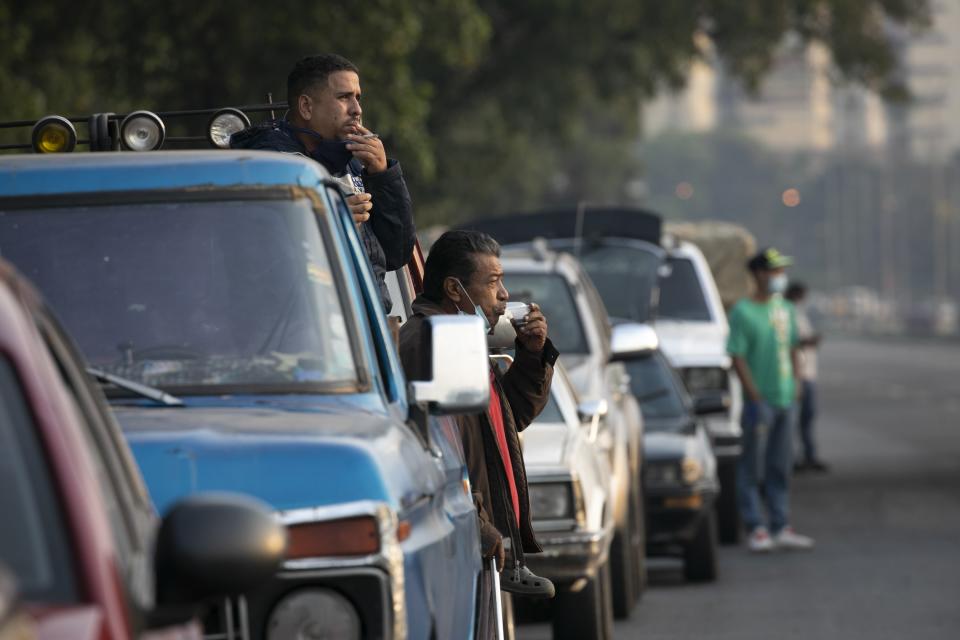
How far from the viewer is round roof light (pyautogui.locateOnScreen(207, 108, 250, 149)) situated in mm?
7465

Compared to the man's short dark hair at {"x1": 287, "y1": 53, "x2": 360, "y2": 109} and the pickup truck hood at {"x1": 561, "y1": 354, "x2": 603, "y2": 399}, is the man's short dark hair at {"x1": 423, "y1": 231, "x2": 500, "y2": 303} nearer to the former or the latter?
the man's short dark hair at {"x1": 287, "y1": 53, "x2": 360, "y2": 109}

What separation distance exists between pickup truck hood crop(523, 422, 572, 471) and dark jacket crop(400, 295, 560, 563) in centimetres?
243

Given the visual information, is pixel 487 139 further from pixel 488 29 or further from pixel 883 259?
pixel 883 259

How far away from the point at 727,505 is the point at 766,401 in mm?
1548

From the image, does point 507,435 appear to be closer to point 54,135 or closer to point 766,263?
point 54,135

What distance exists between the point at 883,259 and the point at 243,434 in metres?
155

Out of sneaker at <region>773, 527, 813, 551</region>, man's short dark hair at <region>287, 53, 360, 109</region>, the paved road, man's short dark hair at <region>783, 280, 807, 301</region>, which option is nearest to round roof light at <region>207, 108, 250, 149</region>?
man's short dark hair at <region>287, 53, 360, 109</region>

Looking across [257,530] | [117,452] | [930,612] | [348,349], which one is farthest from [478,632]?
[930,612]

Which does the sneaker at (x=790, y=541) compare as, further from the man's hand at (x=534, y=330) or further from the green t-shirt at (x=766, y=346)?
the man's hand at (x=534, y=330)

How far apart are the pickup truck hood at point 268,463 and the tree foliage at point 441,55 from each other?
60.4ft

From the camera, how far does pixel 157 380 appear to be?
211 inches

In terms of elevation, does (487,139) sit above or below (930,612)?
above

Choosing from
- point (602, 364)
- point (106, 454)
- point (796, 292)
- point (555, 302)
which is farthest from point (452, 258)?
point (796, 292)

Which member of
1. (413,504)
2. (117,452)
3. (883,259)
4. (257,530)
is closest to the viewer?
(257,530)
